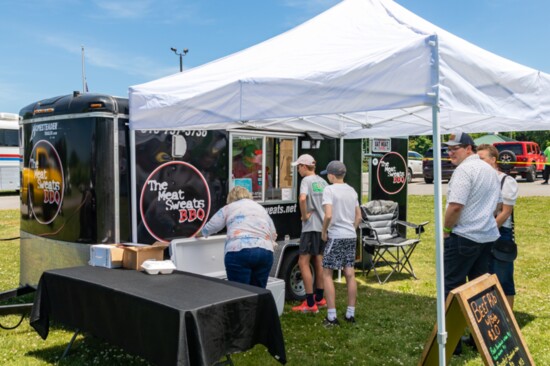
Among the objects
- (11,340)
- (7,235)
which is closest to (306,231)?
(11,340)

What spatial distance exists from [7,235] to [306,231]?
7856mm

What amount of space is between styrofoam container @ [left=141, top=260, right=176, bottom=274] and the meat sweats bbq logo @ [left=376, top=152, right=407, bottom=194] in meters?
4.52

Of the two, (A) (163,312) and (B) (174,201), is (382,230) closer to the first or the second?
(B) (174,201)

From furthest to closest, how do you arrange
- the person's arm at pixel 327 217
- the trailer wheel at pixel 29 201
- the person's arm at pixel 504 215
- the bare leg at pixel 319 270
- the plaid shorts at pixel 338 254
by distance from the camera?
the bare leg at pixel 319 270 → the trailer wheel at pixel 29 201 → the plaid shorts at pixel 338 254 → the person's arm at pixel 327 217 → the person's arm at pixel 504 215

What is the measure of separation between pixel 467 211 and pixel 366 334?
1.60 m

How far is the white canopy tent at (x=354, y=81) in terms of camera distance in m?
3.23

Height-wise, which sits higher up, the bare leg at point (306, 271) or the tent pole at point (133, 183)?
the tent pole at point (133, 183)

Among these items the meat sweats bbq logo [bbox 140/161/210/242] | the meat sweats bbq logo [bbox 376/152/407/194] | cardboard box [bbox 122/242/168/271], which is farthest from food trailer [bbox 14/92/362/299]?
the meat sweats bbq logo [bbox 376/152/407/194]

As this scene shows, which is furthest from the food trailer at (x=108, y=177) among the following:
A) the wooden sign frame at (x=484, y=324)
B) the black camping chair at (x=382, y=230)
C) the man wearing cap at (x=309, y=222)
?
the wooden sign frame at (x=484, y=324)

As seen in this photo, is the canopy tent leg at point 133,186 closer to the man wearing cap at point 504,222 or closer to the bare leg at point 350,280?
the bare leg at point 350,280

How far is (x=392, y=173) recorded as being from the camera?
8086 millimetres

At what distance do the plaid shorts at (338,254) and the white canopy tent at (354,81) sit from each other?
1453mm

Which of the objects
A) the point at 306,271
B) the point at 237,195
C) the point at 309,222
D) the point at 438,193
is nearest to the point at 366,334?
the point at 306,271

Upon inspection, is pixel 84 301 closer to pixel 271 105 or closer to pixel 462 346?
pixel 271 105
